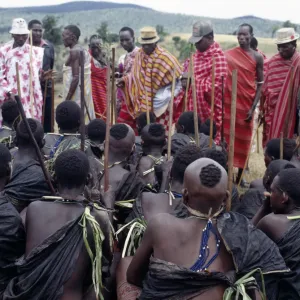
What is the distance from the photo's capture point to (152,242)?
327cm

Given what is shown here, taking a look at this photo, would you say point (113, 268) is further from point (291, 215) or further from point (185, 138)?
point (185, 138)

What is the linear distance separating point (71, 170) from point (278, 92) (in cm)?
550

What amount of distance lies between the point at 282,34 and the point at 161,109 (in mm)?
2019

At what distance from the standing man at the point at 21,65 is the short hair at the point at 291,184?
5525mm

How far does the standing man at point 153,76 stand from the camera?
884 centimetres

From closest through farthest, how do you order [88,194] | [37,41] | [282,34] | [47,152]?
1. [88,194]
2. [47,152]
3. [282,34]
4. [37,41]

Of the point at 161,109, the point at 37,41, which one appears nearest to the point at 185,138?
the point at 161,109

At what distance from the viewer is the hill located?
6400 centimetres

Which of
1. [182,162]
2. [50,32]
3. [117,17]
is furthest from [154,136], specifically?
[117,17]

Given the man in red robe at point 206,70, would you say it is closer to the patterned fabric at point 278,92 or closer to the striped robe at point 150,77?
the striped robe at point 150,77

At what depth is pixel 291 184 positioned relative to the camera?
12.3 ft

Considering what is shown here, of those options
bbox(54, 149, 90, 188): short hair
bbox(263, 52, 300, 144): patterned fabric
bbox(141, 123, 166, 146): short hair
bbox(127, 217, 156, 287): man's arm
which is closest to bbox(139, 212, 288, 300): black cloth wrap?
bbox(127, 217, 156, 287): man's arm

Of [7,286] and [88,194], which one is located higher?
[88,194]

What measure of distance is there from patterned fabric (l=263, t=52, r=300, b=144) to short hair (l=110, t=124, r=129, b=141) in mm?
3403
